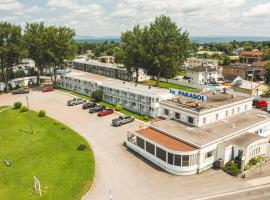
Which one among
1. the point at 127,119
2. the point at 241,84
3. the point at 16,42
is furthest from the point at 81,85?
the point at 241,84

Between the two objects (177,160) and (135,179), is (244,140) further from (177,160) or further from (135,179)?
(135,179)

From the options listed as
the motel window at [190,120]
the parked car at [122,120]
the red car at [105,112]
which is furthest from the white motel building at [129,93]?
the motel window at [190,120]

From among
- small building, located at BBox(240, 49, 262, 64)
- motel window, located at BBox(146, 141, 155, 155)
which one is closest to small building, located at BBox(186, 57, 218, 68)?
small building, located at BBox(240, 49, 262, 64)

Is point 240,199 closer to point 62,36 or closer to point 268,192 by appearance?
point 268,192

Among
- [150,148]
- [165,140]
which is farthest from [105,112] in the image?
[165,140]

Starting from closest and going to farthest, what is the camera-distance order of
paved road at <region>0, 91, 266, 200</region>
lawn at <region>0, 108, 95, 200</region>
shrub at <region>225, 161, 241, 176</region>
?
paved road at <region>0, 91, 266, 200</region> → lawn at <region>0, 108, 95, 200</region> → shrub at <region>225, 161, 241, 176</region>

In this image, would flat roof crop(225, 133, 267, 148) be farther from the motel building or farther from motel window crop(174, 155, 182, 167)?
motel window crop(174, 155, 182, 167)
